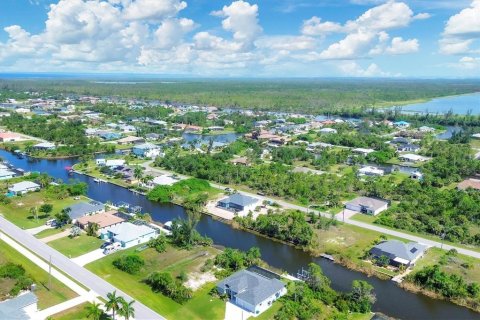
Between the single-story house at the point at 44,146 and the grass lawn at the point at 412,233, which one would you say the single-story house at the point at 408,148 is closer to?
the grass lawn at the point at 412,233

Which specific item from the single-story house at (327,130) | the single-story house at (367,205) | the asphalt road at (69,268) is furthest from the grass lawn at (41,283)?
the single-story house at (327,130)

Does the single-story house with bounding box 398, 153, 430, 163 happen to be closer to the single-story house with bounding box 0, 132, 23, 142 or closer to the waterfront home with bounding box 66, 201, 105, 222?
the waterfront home with bounding box 66, 201, 105, 222

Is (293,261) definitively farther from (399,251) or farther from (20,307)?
(20,307)

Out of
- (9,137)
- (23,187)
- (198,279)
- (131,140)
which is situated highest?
(9,137)

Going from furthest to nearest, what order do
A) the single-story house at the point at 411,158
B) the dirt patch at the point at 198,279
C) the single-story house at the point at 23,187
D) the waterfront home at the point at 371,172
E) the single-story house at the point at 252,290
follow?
1. the single-story house at the point at 411,158
2. the waterfront home at the point at 371,172
3. the single-story house at the point at 23,187
4. the dirt patch at the point at 198,279
5. the single-story house at the point at 252,290

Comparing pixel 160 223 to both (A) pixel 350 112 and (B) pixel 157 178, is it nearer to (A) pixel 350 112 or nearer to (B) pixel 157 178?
(B) pixel 157 178

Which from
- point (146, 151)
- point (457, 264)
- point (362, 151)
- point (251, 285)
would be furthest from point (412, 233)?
point (146, 151)
